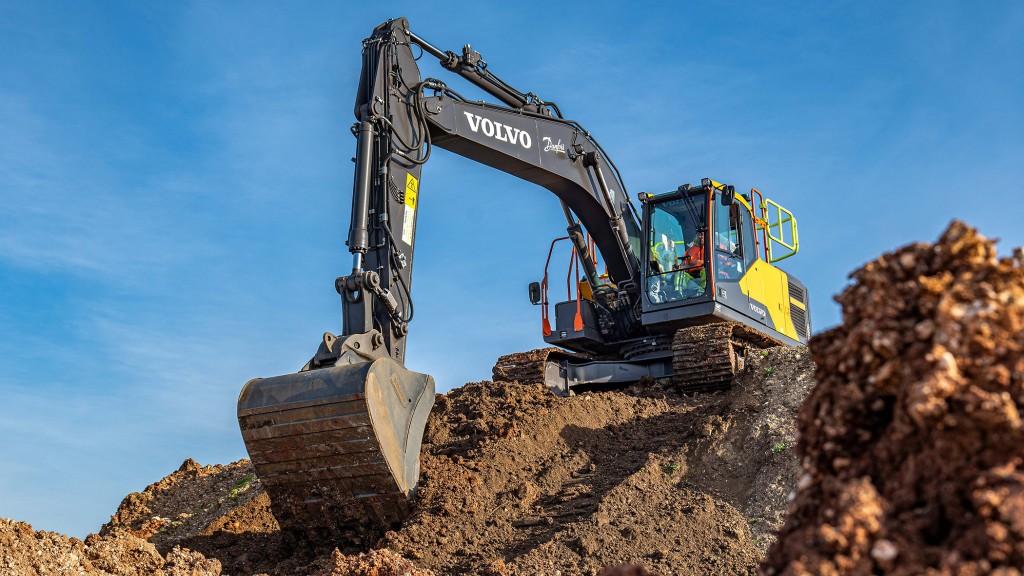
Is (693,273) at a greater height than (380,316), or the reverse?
(693,273)

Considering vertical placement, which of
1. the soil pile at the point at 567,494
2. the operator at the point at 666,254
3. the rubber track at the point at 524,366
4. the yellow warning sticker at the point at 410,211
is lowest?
the soil pile at the point at 567,494

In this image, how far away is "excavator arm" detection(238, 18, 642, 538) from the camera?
24.7ft

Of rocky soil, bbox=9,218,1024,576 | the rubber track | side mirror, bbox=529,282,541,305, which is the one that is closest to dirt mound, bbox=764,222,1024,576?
rocky soil, bbox=9,218,1024,576

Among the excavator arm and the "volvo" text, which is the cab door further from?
the "volvo" text

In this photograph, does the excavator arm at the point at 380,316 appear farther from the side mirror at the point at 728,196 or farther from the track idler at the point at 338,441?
the side mirror at the point at 728,196

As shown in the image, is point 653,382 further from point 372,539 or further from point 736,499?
point 372,539

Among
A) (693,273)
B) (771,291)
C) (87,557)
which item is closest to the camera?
(87,557)

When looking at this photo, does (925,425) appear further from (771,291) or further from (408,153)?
(771,291)

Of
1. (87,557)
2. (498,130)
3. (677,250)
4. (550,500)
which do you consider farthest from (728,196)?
(87,557)

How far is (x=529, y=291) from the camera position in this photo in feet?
44.0

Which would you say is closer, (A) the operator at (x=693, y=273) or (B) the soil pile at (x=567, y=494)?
(B) the soil pile at (x=567, y=494)

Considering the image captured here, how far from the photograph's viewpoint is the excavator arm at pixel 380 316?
754cm

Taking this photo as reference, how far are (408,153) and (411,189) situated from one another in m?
0.38

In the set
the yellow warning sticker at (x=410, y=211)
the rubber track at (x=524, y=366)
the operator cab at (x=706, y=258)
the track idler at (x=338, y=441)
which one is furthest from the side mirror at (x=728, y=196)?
the track idler at (x=338, y=441)
